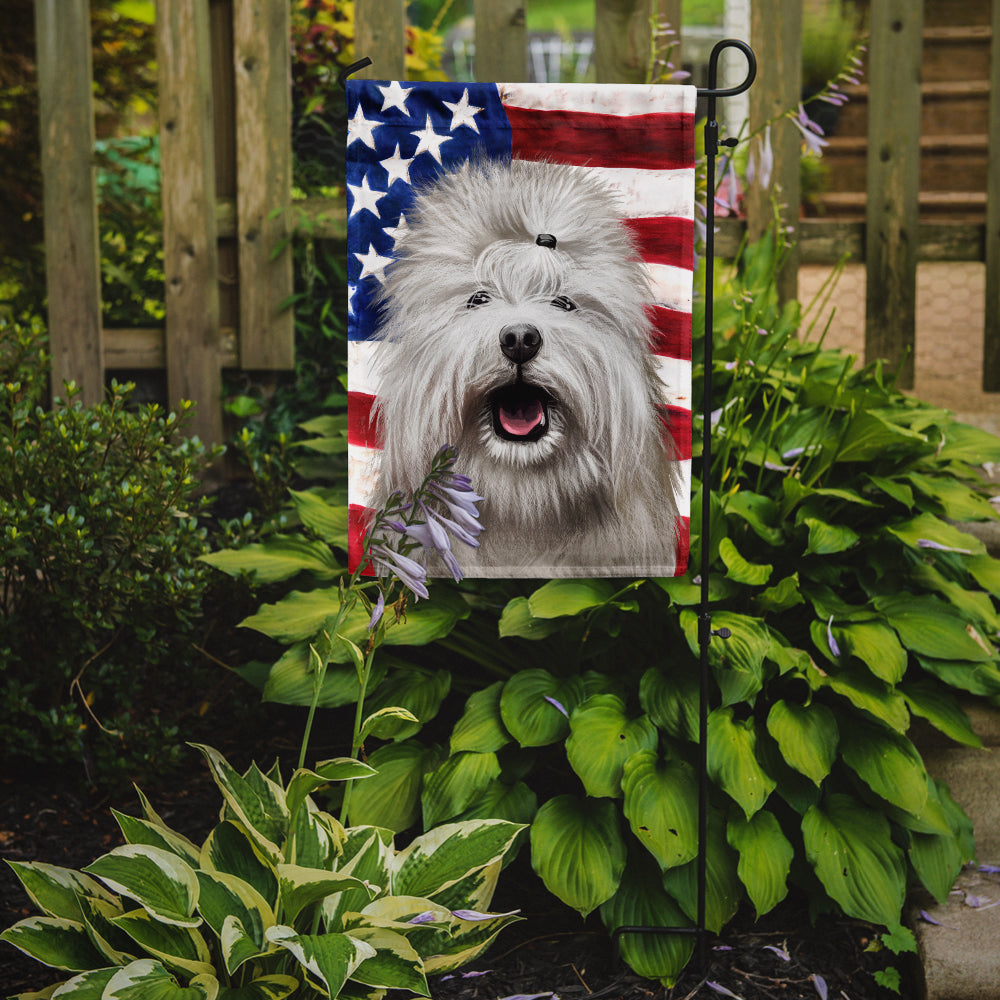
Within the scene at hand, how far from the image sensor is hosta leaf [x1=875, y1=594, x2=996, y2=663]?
2.15 meters

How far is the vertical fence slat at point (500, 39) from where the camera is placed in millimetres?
3199

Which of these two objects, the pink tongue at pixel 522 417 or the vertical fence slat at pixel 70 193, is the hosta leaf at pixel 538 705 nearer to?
the pink tongue at pixel 522 417

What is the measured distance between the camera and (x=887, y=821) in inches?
81.3

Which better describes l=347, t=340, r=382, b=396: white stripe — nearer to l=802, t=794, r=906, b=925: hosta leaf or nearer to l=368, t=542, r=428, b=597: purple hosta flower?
l=368, t=542, r=428, b=597: purple hosta flower

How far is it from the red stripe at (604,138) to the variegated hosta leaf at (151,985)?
1567 mm

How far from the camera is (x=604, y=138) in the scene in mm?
1922

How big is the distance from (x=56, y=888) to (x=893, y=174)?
3.31 m

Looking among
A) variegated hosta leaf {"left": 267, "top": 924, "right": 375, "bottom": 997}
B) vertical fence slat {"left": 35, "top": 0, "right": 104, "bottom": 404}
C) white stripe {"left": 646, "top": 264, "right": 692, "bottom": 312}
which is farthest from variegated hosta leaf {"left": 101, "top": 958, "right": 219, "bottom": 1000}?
vertical fence slat {"left": 35, "top": 0, "right": 104, "bottom": 404}

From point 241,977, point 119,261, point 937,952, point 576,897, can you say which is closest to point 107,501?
point 241,977

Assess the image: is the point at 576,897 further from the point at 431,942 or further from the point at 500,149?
the point at 500,149

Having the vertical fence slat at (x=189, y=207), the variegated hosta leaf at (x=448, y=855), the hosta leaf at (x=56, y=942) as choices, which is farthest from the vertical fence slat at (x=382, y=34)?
the hosta leaf at (x=56, y=942)

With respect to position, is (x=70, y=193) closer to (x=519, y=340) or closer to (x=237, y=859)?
(x=519, y=340)

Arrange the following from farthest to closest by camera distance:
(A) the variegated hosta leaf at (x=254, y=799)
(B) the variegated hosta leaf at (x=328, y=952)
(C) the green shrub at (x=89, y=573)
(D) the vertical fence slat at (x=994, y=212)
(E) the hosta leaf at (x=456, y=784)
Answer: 1. (D) the vertical fence slat at (x=994, y=212)
2. (C) the green shrub at (x=89, y=573)
3. (E) the hosta leaf at (x=456, y=784)
4. (A) the variegated hosta leaf at (x=254, y=799)
5. (B) the variegated hosta leaf at (x=328, y=952)

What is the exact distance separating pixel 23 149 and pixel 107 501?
2490 millimetres
